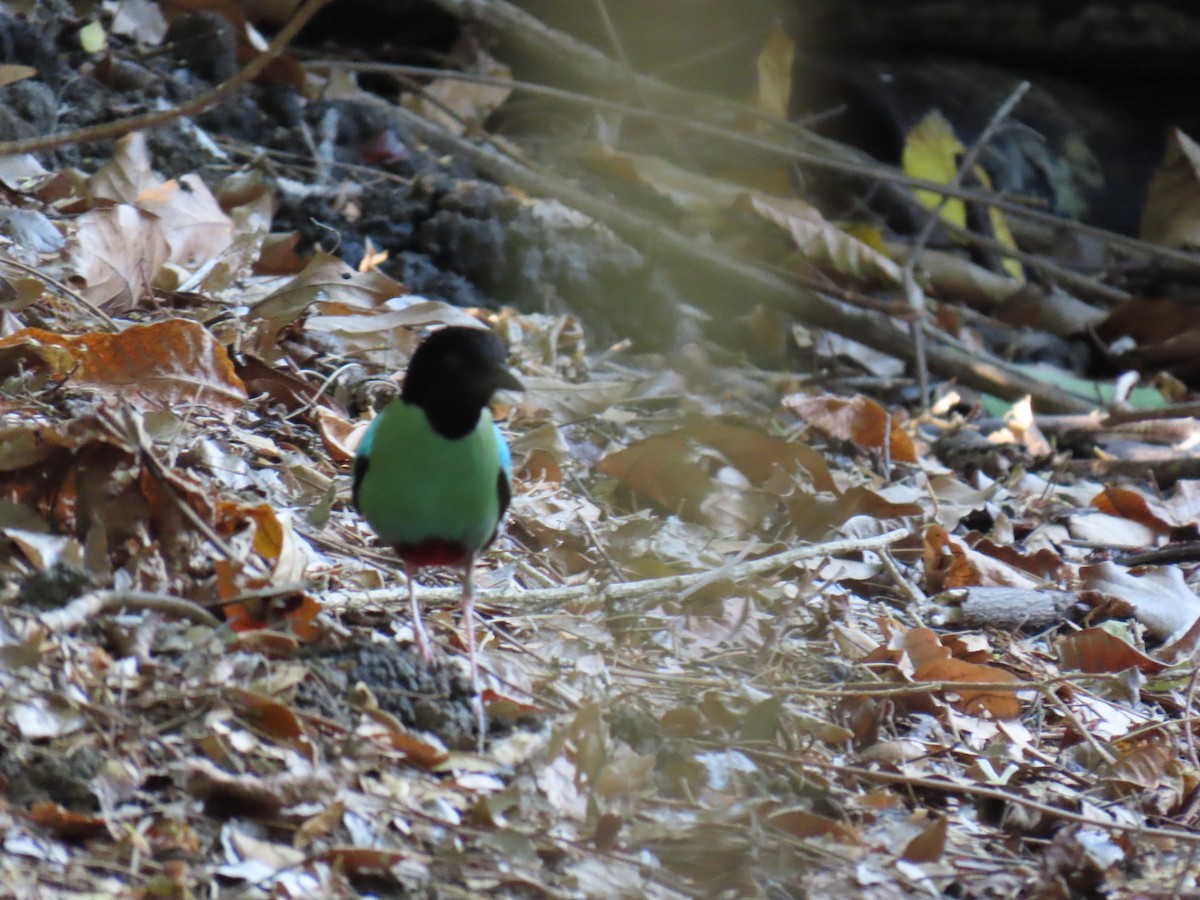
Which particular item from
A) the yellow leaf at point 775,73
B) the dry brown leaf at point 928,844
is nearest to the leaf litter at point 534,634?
the dry brown leaf at point 928,844

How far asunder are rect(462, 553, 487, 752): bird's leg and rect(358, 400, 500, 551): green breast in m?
0.10

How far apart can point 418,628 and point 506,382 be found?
62cm

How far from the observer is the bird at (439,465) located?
2980 millimetres

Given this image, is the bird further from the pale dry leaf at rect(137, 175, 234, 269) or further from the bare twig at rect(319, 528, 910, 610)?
the pale dry leaf at rect(137, 175, 234, 269)

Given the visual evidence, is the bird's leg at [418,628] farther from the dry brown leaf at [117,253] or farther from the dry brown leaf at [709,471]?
the dry brown leaf at [117,253]

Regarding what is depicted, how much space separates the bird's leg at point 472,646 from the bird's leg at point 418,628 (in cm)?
Answer: 9

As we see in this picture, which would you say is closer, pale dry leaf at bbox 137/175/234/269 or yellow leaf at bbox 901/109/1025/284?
pale dry leaf at bbox 137/175/234/269

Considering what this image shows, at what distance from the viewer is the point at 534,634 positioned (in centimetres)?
332

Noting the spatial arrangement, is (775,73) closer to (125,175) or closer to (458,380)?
(125,175)

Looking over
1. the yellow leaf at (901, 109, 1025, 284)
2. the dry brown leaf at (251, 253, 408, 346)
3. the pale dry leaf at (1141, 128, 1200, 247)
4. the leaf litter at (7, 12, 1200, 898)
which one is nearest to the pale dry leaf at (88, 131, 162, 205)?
the leaf litter at (7, 12, 1200, 898)

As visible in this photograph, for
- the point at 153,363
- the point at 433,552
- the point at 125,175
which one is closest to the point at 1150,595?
the point at 433,552

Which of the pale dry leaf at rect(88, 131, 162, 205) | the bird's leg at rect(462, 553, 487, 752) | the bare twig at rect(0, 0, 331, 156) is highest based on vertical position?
the bare twig at rect(0, 0, 331, 156)

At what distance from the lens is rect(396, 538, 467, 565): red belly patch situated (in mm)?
2990

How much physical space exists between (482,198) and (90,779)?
12.5 feet
